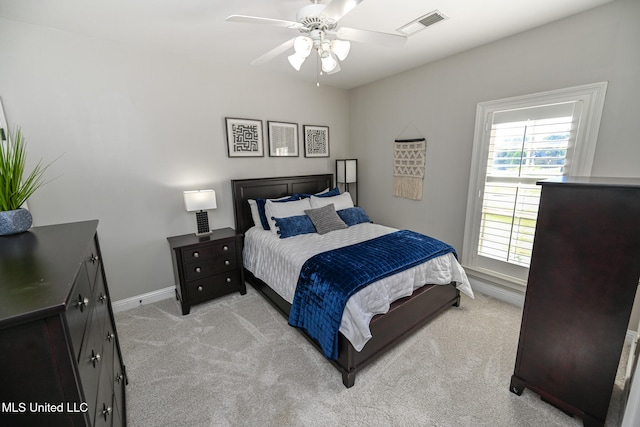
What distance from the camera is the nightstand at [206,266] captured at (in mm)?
2791

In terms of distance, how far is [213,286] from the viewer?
2990mm

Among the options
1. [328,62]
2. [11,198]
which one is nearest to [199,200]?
[11,198]

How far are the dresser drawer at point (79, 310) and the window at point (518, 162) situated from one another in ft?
10.9

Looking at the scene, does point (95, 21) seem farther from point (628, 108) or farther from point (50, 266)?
point (628, 108)

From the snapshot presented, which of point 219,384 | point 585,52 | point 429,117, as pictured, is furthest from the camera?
point 429,117

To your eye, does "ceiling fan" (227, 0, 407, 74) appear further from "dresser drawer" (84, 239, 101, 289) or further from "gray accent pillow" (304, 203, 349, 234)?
"gray accent pillow" (304, 203, 349, 234)

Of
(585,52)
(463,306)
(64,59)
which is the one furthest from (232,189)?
(585,52)

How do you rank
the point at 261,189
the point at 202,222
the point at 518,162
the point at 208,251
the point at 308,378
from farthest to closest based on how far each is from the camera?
the point at 261,189
the point at 202,222
the point at 208,251
the point at 518,162
the point at 308,378

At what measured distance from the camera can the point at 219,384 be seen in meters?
1.93

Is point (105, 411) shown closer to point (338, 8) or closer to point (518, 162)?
point (338, 8)

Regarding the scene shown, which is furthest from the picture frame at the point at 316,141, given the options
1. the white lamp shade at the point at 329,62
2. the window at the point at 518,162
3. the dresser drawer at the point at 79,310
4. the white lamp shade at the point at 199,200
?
the dresser drawer at the point at 79,310

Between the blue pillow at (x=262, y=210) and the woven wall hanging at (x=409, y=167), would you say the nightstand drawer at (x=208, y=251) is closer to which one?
the blue pillow at (x=262, y=210)

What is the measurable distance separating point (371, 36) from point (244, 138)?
2124 millimetres

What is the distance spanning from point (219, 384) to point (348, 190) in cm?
336
